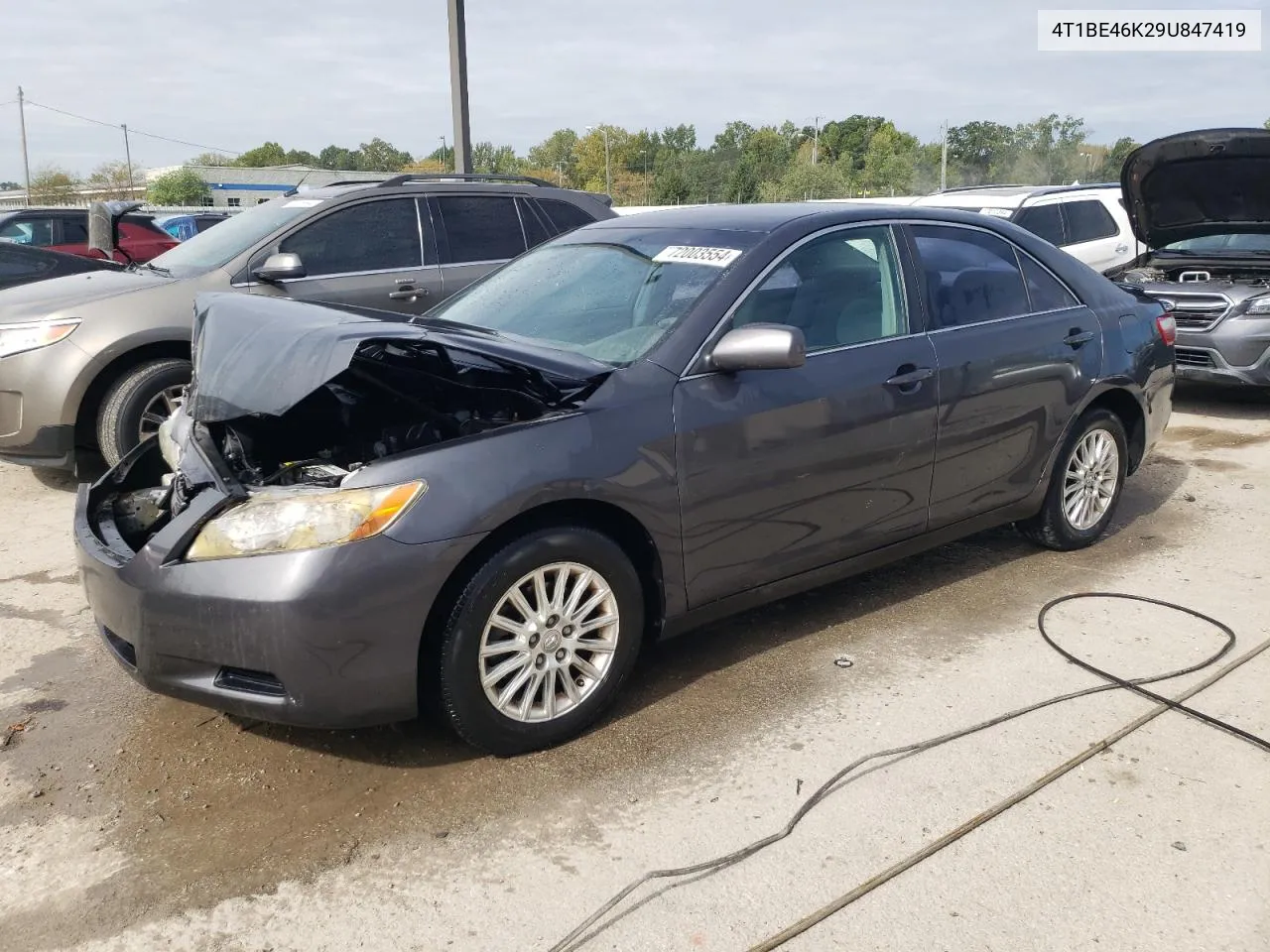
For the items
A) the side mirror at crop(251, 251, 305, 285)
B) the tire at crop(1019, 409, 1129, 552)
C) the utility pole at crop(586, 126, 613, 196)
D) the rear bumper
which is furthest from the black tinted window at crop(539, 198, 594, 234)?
the utility pole at crop(586, 126, 613, 196)

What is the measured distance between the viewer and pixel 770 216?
13.6ft

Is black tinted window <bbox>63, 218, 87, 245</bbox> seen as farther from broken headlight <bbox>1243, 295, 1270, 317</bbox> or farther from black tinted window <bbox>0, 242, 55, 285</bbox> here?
broken headlight <bbox>1243, 295, 1270, 317</bbox>

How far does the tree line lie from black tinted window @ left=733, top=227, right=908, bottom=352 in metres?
19.3

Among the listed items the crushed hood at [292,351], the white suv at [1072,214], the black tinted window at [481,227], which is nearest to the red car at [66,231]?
the black tinted window at [481,227]

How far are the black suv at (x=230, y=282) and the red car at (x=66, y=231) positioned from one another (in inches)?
234

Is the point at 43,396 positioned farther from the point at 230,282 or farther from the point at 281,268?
the point at 281,268

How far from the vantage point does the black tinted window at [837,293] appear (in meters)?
3.83

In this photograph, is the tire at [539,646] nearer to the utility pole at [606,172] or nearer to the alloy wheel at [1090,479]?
the alloy wheel at [1090,479]

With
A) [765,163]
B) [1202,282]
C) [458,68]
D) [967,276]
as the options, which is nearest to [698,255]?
[967,276]

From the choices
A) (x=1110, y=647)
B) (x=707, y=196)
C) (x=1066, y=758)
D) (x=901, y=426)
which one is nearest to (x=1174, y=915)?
(x=1066, y=758)

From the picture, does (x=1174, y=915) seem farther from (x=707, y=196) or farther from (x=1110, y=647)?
(x=707, y=196)

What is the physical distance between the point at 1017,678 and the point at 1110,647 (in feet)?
1.70

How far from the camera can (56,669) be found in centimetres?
397

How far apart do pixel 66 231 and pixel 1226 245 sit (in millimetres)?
12582
